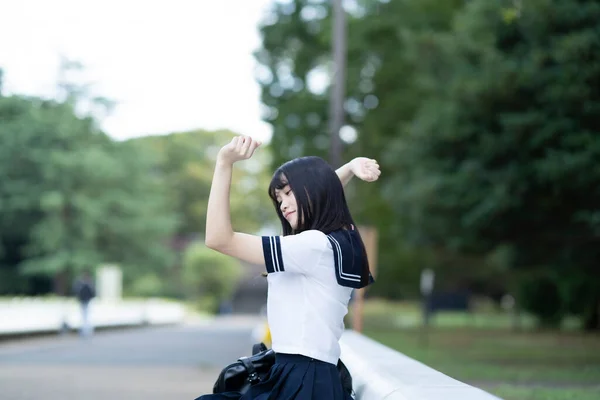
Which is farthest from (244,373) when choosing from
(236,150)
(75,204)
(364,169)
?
(75,204)

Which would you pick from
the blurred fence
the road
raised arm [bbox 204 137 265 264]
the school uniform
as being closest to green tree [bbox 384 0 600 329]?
the road

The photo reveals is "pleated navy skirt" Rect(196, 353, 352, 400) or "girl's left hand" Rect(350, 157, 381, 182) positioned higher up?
"girl's left hand" Rect(350, 157, 381, 182)

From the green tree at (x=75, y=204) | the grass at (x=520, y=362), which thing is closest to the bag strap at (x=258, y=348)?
the grass at (x=520, y=362)

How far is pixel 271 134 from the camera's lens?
39.0 m

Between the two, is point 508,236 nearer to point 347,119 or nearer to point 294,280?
point 294,280

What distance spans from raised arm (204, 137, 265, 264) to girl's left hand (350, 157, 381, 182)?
0.75 meters

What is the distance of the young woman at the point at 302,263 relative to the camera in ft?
12.2

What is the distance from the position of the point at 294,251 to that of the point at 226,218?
269mm

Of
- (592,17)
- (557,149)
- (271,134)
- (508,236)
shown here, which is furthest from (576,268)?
(271,134)

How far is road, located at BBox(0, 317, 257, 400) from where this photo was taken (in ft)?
38.3

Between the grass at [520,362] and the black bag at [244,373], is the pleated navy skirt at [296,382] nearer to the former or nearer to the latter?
the black bag at [244,373]

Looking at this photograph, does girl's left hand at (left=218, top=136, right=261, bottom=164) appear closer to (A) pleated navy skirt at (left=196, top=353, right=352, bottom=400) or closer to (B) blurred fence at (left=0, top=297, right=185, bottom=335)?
(A) pleated navy skirt at (left=196, top=353, right=352, bottom=400)

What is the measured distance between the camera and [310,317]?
12.7ft

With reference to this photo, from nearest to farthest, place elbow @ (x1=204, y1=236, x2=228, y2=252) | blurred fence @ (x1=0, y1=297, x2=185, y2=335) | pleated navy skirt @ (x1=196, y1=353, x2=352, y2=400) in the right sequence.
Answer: elbow @ (x1=204, y1=236, x2=228, y2=252), pleated navy skirt @ (x1=196, y1=353, x2=352, y2=400), blurred fence @ (x1=0, y1=297, x2=185, y2=335)
